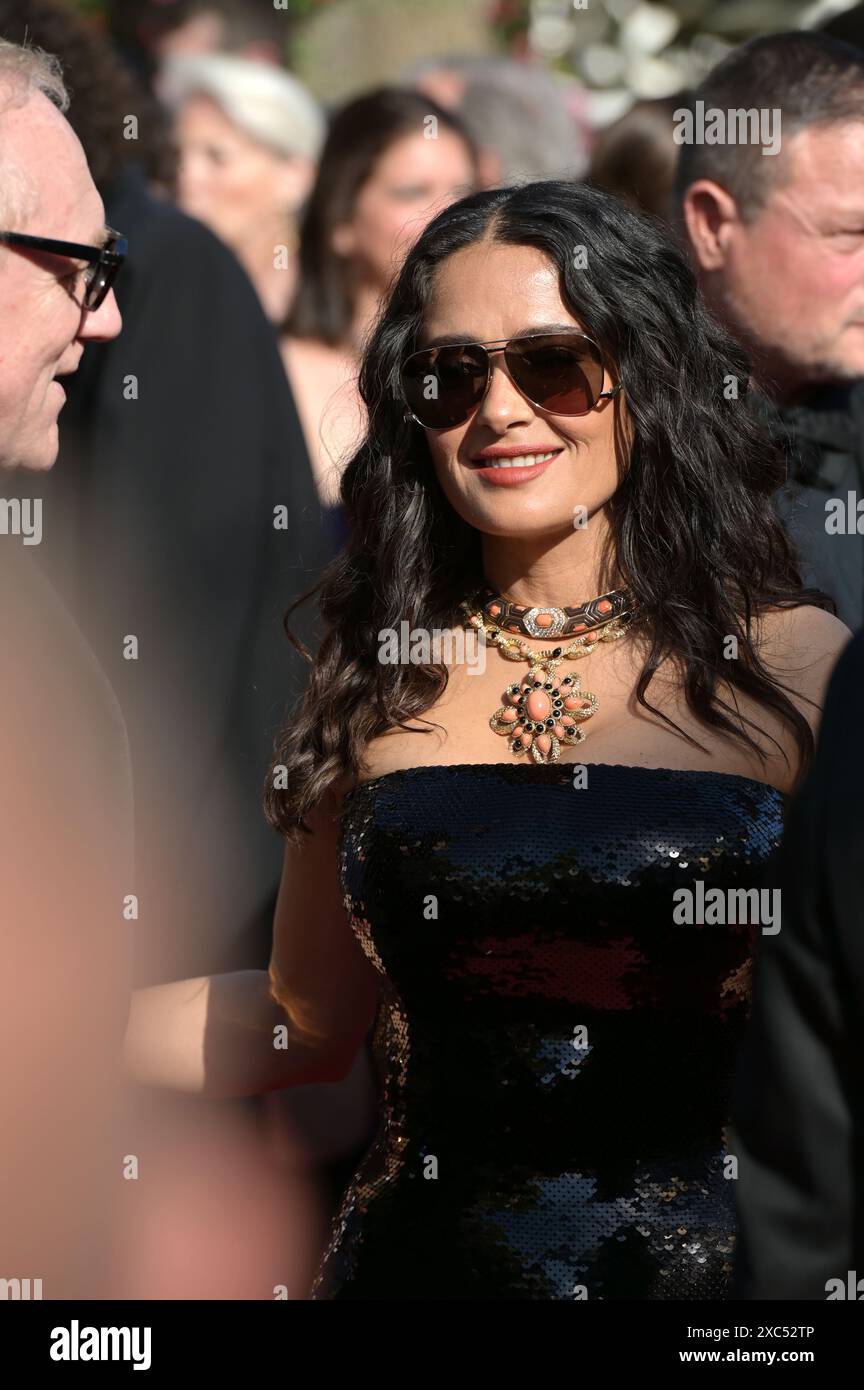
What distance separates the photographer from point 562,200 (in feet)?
7.54

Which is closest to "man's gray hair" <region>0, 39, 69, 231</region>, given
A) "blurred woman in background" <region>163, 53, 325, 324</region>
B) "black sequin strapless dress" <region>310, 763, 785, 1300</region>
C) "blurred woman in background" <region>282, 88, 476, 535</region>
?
"black sequin strapless dress" <region>310, 763, 785, 1300</region>

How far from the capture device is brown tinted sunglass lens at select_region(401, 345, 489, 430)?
7.32 ft

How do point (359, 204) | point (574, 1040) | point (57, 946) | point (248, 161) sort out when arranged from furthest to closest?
1. point (248, 161)
2. point (359, 204)
3. point (574, 1040)
4. point (57, 946)

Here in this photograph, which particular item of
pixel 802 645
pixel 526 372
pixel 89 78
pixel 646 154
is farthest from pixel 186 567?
pixel 646 154

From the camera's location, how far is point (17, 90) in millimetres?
2100

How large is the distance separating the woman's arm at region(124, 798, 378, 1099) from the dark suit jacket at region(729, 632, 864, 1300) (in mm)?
1230

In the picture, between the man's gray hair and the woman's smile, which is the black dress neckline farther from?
the man's gray hair

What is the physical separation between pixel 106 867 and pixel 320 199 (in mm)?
3088

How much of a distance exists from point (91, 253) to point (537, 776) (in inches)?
35.4

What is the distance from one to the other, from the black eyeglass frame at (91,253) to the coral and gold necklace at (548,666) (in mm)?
690

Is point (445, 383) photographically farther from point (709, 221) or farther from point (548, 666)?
point (709, 221)

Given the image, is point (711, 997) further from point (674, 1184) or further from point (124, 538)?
point (124, 538)

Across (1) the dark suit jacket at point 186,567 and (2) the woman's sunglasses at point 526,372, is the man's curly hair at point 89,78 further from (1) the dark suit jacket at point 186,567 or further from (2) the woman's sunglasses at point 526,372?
(2) the woman's sunglasses at point 526,372

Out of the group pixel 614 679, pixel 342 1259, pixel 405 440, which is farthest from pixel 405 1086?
pixel 405 440
